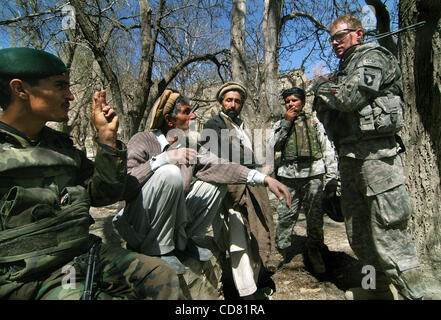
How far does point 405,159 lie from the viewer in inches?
98.6

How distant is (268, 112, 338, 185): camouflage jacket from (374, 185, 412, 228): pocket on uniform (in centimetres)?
103

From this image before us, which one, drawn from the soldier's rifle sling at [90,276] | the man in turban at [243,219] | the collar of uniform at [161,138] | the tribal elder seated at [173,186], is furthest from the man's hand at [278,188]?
the soldier's rifle sling at [90,276]

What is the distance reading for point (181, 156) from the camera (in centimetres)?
178

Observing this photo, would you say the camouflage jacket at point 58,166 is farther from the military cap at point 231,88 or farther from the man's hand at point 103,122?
the military cap at point 231,88

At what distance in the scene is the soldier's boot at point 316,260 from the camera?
2.80 meters

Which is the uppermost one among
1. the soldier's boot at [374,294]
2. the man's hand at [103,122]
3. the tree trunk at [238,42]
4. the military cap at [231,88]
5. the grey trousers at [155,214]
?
the tree trunk at [238,42]

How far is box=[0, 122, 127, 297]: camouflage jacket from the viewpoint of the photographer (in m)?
1.12

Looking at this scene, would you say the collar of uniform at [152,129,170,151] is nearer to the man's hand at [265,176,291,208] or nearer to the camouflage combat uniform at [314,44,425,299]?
the man's hand at [265,176,291,208]

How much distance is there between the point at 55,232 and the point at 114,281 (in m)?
0.34

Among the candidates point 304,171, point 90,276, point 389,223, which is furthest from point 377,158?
point 90,276

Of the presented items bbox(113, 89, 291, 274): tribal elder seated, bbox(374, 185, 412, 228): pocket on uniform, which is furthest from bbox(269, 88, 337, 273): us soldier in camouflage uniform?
bbox(113, 89, 291, 274): tribal elder seated

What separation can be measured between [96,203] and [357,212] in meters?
2.01

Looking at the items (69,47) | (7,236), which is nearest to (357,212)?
(7,236)

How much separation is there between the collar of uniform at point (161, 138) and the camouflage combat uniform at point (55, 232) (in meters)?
0.53
